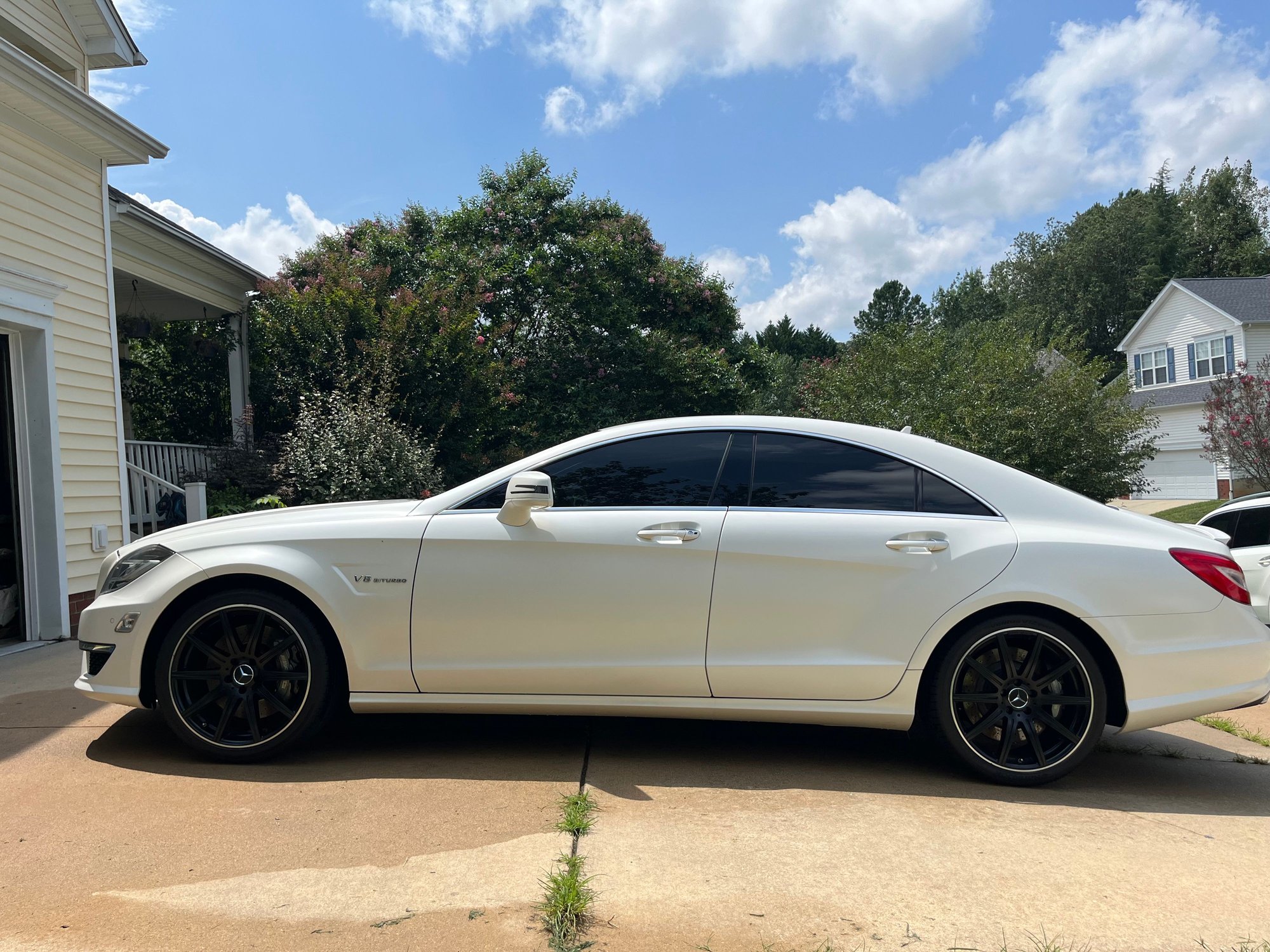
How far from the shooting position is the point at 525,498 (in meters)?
3.85

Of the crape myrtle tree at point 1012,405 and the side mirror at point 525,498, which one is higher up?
the crape myrtle tree at point 1012,405

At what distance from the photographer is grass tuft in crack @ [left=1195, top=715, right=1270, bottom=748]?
16.6 ft

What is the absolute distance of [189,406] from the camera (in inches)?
565

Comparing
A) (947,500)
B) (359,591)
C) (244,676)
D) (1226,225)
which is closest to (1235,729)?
(947,500)

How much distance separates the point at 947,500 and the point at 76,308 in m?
7.88

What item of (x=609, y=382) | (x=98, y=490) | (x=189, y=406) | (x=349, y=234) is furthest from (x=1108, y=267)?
(x=98, y=490)

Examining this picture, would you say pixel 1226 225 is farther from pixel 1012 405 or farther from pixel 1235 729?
pixel 1235 729

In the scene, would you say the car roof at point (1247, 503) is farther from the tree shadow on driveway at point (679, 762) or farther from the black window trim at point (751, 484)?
the black window trim at point (751, 484)

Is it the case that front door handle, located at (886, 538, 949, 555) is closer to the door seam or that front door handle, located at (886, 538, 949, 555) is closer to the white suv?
the door seam

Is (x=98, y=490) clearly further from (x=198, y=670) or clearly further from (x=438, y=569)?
(x=438, y=569)

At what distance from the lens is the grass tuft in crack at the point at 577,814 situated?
3.23 metres

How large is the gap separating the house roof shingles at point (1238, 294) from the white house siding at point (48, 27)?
35.0 meters

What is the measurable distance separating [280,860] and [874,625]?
2397 millimetres

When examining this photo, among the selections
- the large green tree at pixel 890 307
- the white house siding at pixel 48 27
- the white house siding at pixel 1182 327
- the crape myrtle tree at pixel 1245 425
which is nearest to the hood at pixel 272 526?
the white house siding at pixel 48 27
